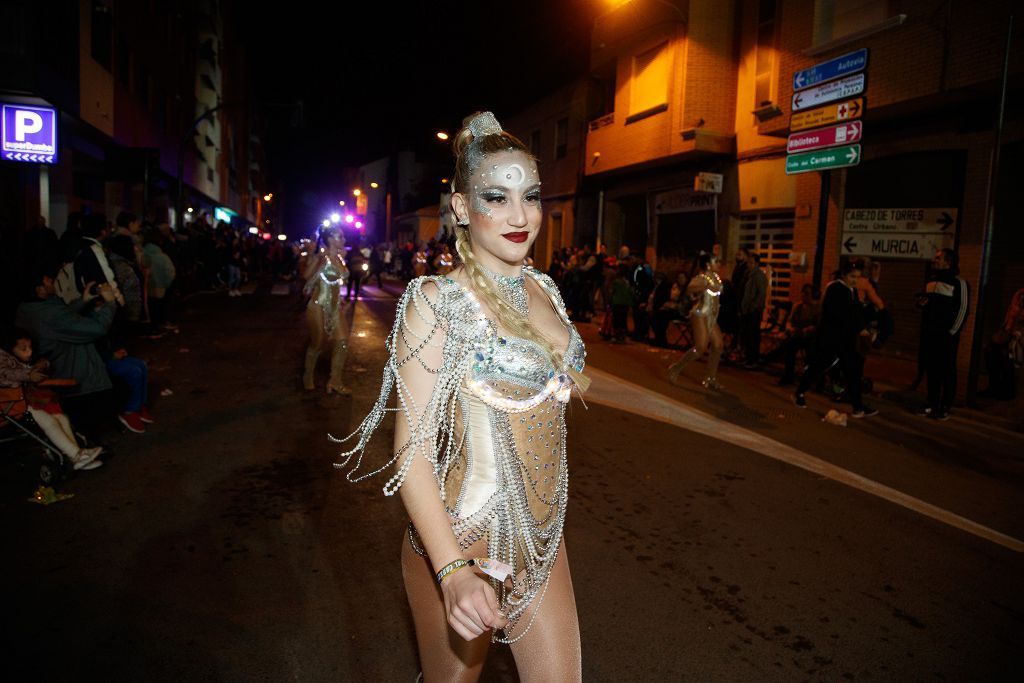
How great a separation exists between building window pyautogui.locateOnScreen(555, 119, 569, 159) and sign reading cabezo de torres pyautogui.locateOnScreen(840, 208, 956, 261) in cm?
1444

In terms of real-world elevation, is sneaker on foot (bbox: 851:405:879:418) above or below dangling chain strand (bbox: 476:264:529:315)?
below

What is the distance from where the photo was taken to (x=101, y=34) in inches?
731

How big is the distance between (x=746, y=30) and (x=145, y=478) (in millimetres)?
16749

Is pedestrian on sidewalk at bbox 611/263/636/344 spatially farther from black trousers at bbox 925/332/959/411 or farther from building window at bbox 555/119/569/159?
building window at bbox 555/119/569/159

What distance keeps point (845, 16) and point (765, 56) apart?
295 cm

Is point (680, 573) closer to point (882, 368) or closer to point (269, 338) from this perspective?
→ point (882, 368)

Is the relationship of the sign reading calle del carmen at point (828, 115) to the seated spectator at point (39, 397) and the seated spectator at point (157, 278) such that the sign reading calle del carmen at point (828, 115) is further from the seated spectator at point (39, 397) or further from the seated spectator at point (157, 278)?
the seated spectator at point (157, 278)

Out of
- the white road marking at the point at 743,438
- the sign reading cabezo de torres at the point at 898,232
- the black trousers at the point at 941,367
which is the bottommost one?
the white road marking at the point at 743,438

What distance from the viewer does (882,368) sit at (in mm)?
12203

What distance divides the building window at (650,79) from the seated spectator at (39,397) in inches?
648

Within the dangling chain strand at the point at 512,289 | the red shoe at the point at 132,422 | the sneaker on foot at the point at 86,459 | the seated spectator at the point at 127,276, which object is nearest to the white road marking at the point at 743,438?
the dangling chain strand at the point at 512,289

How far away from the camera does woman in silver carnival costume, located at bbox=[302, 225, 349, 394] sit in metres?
8.31

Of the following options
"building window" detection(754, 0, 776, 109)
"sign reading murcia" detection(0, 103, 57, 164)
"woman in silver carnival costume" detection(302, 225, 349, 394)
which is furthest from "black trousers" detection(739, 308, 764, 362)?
"sign reading murcia" detection(0, 103, 57, 164)

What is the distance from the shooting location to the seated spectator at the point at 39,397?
5168 mm
